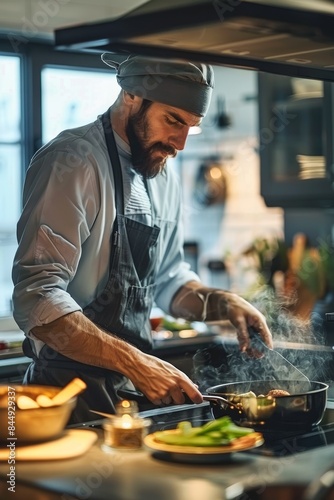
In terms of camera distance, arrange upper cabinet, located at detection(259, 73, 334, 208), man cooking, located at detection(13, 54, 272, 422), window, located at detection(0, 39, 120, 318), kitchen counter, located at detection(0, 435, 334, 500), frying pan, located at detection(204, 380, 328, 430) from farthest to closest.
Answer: window, located at detection(0, 39, 120, 318), upper cabinet, located at detection(259, 73, 334, 208), man cooking, located at detection(13, 54, 272, 422), frying pan, located at detection(204, 380, 328, 430), kitchen counter, located at detection(0, 435, 334, 500)

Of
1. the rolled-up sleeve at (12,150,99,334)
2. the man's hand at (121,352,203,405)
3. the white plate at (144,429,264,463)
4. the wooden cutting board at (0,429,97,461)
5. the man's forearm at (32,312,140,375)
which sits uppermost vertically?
A: the rolled-up sleeve at (12,150,99,334)

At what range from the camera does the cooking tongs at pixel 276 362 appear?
2268 millimetres

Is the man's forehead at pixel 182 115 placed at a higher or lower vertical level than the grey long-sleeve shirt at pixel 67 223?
higher

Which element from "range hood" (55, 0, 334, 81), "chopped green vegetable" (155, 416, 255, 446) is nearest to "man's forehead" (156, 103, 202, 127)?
"range hood" (55, 0, 334, 81)

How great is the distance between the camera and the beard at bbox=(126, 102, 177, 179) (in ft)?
7.83

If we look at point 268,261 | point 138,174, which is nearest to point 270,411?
point 138,174

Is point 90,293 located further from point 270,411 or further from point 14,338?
point 14,338

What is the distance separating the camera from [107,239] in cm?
233

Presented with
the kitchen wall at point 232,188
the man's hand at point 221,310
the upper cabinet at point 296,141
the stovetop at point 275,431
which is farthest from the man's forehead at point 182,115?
the kitchen wall at point 232,188

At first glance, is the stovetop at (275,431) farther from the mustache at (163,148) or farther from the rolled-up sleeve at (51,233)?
the mustache at (163,148)

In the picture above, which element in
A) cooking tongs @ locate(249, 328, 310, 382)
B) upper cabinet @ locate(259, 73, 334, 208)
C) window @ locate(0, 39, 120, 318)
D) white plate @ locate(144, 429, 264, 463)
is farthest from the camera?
window @ locate(0, 39, 120, 318)

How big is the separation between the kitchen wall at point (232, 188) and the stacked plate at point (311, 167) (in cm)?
159

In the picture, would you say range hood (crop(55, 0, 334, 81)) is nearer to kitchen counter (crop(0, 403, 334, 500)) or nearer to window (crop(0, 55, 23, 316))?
kitchen counter (crop(0, 403, 334, 500))

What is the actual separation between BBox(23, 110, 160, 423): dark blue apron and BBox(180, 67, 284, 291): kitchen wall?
406 cm
